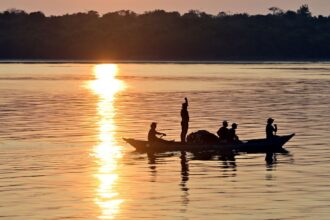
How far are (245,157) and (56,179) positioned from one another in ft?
36.4

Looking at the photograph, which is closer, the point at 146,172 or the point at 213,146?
the point at 146,172

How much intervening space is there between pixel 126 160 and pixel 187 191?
10.4m

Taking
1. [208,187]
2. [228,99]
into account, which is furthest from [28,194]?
[228,99]

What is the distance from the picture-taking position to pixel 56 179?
40.3 metres

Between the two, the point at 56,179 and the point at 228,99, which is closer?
the point at 56,179

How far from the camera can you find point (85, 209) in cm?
3331

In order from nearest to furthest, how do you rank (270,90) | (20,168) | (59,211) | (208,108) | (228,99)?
(59,211) → (20,168) → (208,108) → (228,99) → (270,90)

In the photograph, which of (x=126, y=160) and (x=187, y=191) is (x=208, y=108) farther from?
(x=187, y=191)

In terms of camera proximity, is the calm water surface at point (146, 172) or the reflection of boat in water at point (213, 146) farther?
the reflection of boat in water at point (213, 146)

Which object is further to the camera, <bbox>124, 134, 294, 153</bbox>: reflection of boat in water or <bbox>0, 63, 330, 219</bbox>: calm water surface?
<bbox>124, 134, 294, 153</bbox>: reflection of boat in water

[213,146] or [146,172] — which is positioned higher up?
[213,146]

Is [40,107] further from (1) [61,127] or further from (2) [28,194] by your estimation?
(2) [28,194]

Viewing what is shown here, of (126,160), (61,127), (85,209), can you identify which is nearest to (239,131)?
(61,127)

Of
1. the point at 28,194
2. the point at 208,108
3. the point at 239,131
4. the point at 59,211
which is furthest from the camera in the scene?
the point at 208,108
